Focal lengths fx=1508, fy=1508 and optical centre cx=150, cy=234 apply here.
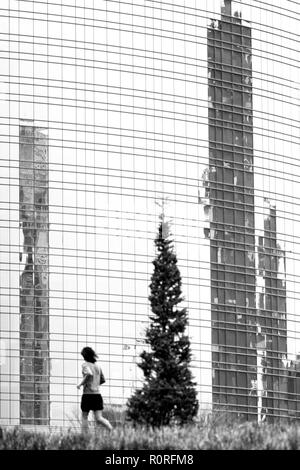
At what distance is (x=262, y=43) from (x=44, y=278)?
3343cm

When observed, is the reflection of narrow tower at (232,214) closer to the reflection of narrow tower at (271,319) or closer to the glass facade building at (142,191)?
the glass facade building at (142,191)

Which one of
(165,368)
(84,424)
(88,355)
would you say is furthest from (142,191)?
(84,424)

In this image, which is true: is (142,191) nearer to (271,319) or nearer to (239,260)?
(239,260)

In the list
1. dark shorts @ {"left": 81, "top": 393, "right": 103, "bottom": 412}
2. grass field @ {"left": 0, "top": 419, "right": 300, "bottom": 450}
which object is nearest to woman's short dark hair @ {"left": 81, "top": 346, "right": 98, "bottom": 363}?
dark shorts @ {"left": 81, "top": 393, "right": 103, "bottom": 412}

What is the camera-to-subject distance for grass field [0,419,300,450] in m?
40.7

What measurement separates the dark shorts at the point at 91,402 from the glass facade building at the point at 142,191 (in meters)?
77.4

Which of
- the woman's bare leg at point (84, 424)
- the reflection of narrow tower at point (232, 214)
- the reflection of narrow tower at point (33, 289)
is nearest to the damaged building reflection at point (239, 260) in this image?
the reflection of narrow tower at point (232, 214)

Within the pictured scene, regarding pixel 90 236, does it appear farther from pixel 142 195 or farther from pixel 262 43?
pixel 262 43

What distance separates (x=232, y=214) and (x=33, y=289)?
21793mm

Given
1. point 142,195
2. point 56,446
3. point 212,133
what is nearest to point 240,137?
point 212,133

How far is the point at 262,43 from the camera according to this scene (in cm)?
14312

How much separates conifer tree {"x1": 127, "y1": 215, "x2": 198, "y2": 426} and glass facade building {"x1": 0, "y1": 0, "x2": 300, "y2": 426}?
66.9 meters

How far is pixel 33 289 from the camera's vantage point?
126m

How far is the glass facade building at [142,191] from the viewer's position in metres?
127
